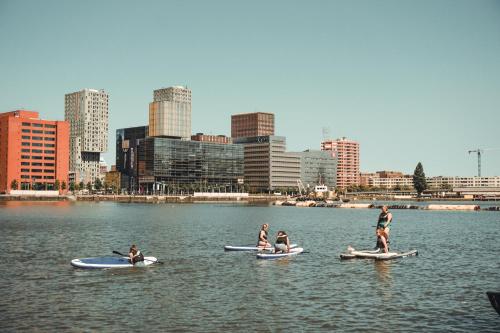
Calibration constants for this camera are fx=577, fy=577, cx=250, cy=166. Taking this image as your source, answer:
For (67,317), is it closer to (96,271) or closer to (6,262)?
(96,271)

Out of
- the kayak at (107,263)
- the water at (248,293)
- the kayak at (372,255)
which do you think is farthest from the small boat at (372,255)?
the kayak at (107,263)

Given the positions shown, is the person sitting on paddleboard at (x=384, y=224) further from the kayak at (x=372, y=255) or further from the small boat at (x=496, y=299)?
the small boat at (x=496, y=299)

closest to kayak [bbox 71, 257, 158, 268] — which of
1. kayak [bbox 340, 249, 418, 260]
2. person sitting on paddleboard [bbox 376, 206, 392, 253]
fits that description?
kayak [bbox 340, 249, 418, 260]

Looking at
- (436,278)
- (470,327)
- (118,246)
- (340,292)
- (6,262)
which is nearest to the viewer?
(470,327)

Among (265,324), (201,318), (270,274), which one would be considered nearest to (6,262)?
(270,274)

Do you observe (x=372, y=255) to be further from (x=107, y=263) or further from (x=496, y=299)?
(x=496, y=299)

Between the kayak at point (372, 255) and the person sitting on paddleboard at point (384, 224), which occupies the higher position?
the person sitting on paddleboard at point (384, 224)

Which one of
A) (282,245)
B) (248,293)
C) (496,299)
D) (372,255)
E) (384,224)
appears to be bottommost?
(248,293)

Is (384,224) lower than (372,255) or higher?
higher

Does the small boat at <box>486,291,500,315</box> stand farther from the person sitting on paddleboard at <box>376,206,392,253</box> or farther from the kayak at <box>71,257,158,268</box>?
the kayak at <box>71,257,158,268</box>

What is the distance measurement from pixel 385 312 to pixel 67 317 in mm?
17243

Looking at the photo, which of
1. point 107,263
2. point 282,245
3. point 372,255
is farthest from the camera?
point 282,245

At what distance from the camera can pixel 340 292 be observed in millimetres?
37781

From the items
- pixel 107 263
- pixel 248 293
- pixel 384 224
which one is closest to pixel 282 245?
pixel 384 224
